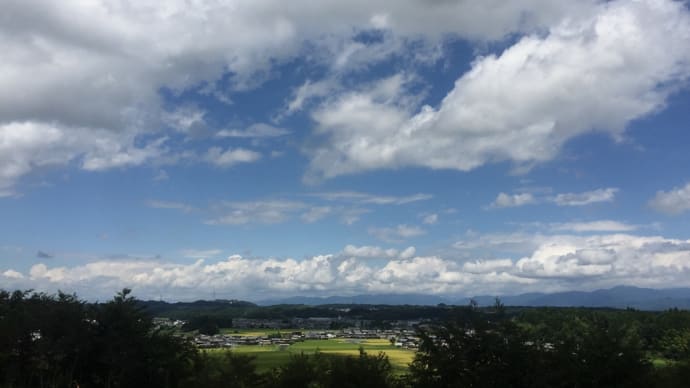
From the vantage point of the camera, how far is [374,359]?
2011 centimetres

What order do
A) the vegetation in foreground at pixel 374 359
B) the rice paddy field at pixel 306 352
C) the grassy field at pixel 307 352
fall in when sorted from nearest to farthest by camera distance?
the vegetation in foreground at pixel 374 359 < the rice paddy field at pixel 306 352 < the grassy field at pixel 307 352

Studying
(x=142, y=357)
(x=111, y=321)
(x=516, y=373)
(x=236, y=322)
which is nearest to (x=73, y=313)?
(x=111, y=321)

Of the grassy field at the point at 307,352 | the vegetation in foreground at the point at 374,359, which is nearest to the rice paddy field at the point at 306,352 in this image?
the grassy field at the point at 307,352

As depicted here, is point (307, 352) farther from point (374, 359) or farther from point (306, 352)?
point (374, 359)

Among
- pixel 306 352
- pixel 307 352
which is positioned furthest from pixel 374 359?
pixel 307 352

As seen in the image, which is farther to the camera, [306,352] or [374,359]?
[306,352]

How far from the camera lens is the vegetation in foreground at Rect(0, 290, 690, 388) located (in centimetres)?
1930

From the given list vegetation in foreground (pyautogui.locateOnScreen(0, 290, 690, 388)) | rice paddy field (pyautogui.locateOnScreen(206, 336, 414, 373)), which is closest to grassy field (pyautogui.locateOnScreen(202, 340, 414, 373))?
rice paddy field (pyautogui.locateOnScreen(206, 336, 414, 373))

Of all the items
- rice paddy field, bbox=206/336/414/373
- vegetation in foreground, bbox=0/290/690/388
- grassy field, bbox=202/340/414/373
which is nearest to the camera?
vegetation in foreground, bbox=0/290/690/388

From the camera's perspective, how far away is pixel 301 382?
763 inches

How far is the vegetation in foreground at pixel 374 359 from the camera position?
19.3m

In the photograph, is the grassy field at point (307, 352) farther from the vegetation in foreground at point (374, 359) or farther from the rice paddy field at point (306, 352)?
the vegetation in foreground at point (374, 359)

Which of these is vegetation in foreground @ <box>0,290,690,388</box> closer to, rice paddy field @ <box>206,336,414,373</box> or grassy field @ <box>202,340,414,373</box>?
rice paddy field @ <box>206,336,414,373</box>

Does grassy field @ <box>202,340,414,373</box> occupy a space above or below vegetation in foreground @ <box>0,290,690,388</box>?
below
